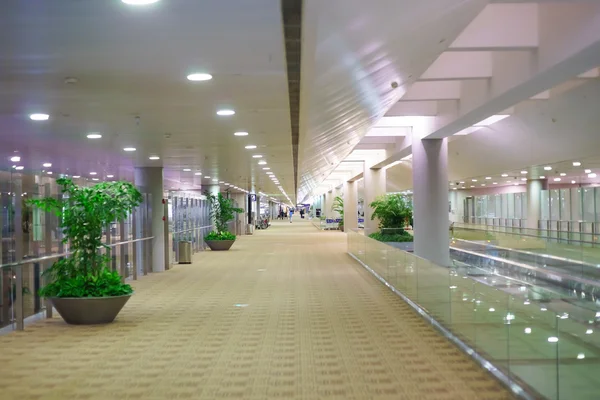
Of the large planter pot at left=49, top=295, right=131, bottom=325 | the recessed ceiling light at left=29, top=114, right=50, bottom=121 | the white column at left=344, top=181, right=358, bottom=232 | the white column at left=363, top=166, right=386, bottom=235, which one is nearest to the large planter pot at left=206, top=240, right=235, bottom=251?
the white column at left=363, top=166, right=386, bottom=235

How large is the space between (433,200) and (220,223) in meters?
15.4

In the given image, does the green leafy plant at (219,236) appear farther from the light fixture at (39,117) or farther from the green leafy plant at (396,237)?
the light fixture at (39,117)

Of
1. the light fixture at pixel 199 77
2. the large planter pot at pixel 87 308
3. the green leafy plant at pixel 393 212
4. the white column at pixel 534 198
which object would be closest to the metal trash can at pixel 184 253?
the green leafy plant at pixel 393 212

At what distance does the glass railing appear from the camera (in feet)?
15.5

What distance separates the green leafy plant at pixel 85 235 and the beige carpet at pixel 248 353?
0.58 meters

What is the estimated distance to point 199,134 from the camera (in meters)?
13.1

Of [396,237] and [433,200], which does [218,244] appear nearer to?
[396,237]

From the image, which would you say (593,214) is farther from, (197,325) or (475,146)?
(197,325)

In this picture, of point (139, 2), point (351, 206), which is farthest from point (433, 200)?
point (351, 206)

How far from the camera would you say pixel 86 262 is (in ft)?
35.2

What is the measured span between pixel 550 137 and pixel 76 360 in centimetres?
1362

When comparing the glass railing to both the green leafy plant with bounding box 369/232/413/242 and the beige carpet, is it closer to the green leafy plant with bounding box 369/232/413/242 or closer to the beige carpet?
the beige carpet

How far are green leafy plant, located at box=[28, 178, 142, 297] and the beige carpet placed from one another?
58 centimetres

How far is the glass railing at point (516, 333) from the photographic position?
15.5 feet
